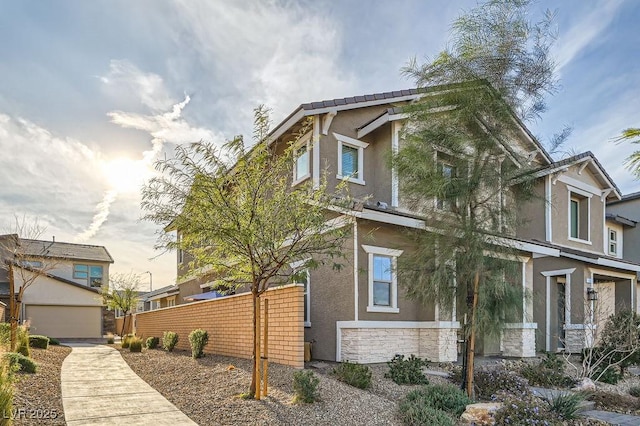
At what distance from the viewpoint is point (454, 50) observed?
31.4 feet

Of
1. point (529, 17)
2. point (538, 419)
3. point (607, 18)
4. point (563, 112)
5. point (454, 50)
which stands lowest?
point (538, 419)

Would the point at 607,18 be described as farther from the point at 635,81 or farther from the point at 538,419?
the point at 538,419

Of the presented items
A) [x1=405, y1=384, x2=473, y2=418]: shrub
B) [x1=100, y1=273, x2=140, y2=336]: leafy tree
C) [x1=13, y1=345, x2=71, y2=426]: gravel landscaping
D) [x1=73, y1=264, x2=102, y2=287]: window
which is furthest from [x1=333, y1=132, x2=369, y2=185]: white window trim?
[x1=73, y1=264, x2=102, y2=287]: window

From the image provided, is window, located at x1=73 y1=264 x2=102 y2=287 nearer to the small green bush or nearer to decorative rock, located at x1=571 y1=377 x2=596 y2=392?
decorative rock, located at x1=571 y1=377 x2=596 y2=392

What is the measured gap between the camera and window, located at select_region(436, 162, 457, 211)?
923cm

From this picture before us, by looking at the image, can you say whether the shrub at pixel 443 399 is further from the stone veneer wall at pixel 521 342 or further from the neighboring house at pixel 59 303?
the neighboring house at pixel 59 303

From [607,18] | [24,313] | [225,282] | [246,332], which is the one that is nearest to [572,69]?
[607,18]

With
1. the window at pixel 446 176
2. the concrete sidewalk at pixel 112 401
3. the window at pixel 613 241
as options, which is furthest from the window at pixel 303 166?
the window at pixel 613 241

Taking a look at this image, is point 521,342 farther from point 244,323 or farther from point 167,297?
point 167,297

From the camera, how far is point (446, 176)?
30.2ft

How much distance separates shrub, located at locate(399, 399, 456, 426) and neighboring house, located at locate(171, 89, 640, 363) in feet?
8.95

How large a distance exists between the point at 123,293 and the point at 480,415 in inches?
1083

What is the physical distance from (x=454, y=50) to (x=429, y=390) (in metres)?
A: 6.66

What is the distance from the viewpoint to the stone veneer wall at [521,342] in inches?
585
